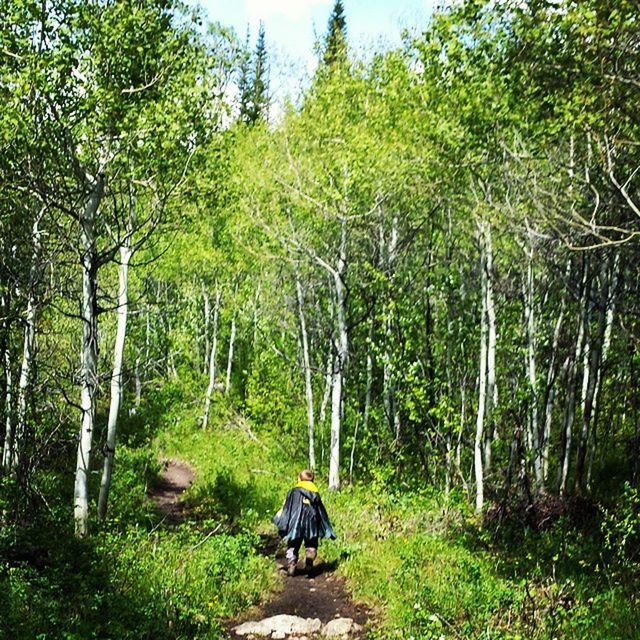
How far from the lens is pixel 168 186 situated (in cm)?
1199

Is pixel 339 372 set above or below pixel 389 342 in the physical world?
below

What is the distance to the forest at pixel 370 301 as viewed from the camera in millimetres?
7938

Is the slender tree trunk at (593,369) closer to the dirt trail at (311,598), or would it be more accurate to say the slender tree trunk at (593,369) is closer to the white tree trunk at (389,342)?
the white tree trunk at (389,342)

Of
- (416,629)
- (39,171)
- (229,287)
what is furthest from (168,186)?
(229,287)

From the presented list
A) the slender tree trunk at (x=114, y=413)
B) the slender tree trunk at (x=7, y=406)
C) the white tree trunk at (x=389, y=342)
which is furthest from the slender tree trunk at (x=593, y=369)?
the slender tree trunk at (x=7, y=406)

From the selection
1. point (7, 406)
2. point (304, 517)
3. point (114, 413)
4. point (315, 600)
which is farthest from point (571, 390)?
point (7, 406)

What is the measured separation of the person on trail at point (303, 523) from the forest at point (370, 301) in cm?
60

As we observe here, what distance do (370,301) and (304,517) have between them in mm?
8971

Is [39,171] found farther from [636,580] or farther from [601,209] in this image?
[636,580]

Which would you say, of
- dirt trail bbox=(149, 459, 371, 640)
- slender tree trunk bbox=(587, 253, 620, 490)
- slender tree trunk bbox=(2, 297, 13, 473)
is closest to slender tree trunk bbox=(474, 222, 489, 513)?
slender tree trunk bbox=(587, 253, 620, 490)

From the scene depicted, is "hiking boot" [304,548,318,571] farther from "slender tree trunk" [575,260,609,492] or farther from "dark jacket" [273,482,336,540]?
"slender tree trunk" [575,260,609,492]

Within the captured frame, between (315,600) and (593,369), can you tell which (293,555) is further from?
(593,369)

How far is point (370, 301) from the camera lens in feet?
60.9

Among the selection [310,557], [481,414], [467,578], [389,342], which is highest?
[389,342]
